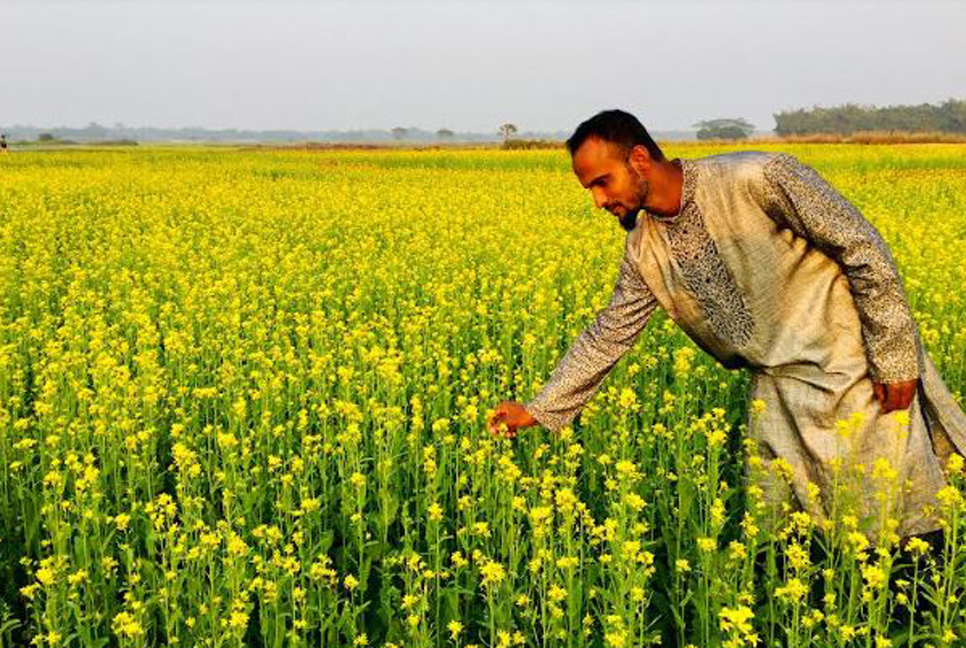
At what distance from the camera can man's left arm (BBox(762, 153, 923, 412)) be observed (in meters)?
2.98

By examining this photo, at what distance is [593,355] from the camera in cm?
364

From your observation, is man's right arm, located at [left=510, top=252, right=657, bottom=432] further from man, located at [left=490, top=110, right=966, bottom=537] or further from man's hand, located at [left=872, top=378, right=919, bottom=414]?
man's hand, located at [left=872, top=378, right=919, bottom=414]

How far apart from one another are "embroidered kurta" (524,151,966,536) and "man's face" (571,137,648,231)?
30cm

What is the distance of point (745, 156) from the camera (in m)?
3.21

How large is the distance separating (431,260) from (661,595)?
21.3 ft

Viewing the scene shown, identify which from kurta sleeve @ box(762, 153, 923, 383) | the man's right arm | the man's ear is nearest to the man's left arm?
kurta sleeve @ box(762, 153, 923, 383)

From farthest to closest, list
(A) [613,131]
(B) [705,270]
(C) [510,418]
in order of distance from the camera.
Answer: (C) [510,418] < (B) [705,270] < (A) [613,131]

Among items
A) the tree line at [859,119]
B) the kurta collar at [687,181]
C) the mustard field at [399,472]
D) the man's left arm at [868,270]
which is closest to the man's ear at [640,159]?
the kurta collar at [687,181]

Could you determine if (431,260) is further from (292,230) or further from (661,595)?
(661,595)

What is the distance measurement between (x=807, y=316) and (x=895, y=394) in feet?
1.24

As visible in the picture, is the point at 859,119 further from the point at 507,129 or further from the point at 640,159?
the point at 640,159

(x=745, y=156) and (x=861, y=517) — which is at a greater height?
(x=745, y=156)

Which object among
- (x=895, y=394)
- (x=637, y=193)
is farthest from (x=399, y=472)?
(x=895, y=394)

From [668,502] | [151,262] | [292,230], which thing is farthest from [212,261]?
[668,502]
